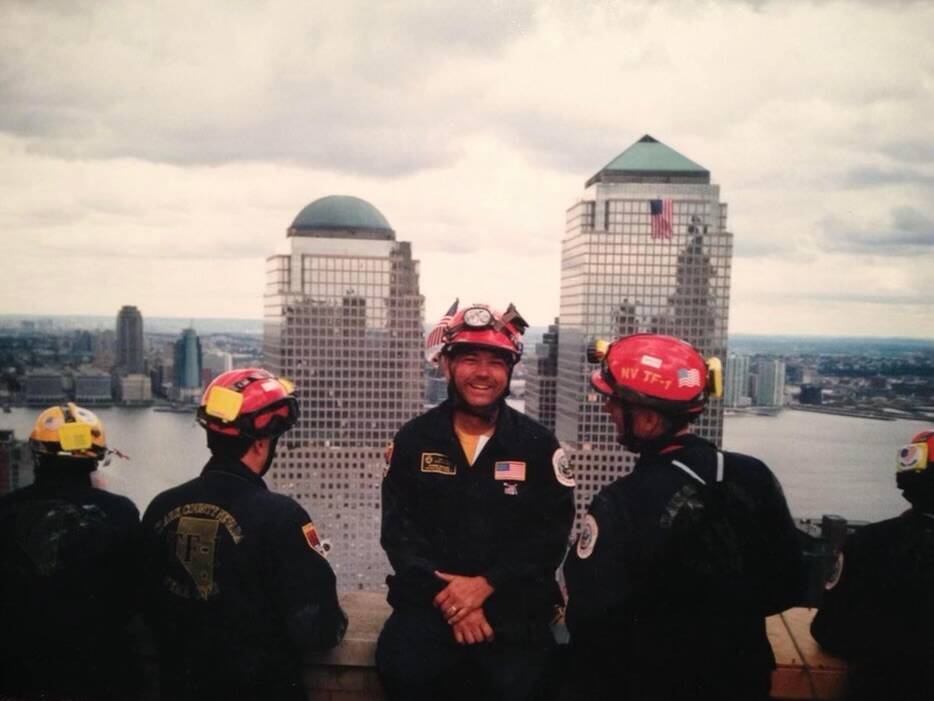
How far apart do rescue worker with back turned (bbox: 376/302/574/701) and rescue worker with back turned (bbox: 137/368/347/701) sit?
1.02ft

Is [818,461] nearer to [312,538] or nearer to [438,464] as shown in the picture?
[438,464]

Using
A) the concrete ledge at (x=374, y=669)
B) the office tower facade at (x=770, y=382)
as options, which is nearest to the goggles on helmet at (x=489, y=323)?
the concrete ledge at (x=374, y=669)

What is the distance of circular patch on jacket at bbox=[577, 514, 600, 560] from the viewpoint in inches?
86.0

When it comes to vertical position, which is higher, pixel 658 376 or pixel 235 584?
pixel 658 376

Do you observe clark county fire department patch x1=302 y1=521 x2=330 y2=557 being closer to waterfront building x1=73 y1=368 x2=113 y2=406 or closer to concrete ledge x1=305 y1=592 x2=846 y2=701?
concrete ledge x1=305 y1=592 x2=846 y2=701

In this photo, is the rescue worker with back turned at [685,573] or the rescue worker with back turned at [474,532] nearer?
the rescue worker with back turned at [685,573]

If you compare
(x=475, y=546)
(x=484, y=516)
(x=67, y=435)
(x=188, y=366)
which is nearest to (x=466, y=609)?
(x=475, y=546)

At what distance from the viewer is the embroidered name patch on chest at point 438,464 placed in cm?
271

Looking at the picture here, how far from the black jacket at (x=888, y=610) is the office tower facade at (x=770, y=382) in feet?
98.2

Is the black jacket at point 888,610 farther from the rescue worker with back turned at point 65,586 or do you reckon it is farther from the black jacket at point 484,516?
the rescue worker with back turned at point 65,586

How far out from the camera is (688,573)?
2.10m

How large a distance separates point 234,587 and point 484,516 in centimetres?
89

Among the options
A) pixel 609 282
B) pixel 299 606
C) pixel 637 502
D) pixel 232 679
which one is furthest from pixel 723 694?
pixel 609 282

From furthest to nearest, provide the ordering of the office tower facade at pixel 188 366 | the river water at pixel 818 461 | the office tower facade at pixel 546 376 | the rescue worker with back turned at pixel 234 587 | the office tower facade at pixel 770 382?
the office tower facade at pixel 546 376, the office tower facade at pixel 188 366, the office tower facade at pixel 770 382, the river water at pixel 818 461, the rescue worker with back turned at pixel 234 587
